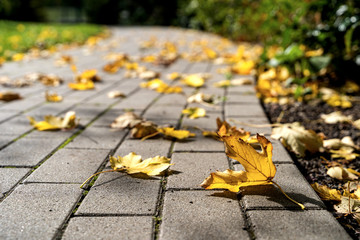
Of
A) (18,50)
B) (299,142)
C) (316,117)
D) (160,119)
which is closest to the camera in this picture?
(299,142)

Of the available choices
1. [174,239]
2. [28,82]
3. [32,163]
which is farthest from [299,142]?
[28,82]

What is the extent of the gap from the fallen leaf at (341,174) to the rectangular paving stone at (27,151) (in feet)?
4.13

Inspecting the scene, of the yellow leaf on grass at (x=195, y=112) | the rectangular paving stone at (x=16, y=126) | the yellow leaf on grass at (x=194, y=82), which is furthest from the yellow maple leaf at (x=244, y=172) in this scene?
the yellow leaf on grass at (x=194, y=82)

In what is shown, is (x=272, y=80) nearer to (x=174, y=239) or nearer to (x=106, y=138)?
(x=106, y=138)

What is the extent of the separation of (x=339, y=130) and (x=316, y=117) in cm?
26

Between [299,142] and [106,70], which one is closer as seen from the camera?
[299,142]

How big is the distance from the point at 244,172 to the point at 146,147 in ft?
2.01

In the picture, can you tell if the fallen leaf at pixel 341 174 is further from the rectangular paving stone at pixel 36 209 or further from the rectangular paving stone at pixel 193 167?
the rectangular paving stone at pixel 36 209

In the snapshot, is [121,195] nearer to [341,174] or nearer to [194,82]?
[341,174]

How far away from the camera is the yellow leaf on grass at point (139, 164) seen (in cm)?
141

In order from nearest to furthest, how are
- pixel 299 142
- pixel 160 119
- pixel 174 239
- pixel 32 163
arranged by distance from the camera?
pixel 174 239 → pixel 32 163 → pixel 299 142 → pixel 160 119

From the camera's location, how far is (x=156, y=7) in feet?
55.4

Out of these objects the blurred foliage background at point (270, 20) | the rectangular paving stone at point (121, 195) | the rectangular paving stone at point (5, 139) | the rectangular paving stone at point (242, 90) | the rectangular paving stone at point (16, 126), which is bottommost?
the rectangular paving stone at point (16, 126)

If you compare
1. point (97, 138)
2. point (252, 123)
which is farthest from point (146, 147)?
point (252, 123)
